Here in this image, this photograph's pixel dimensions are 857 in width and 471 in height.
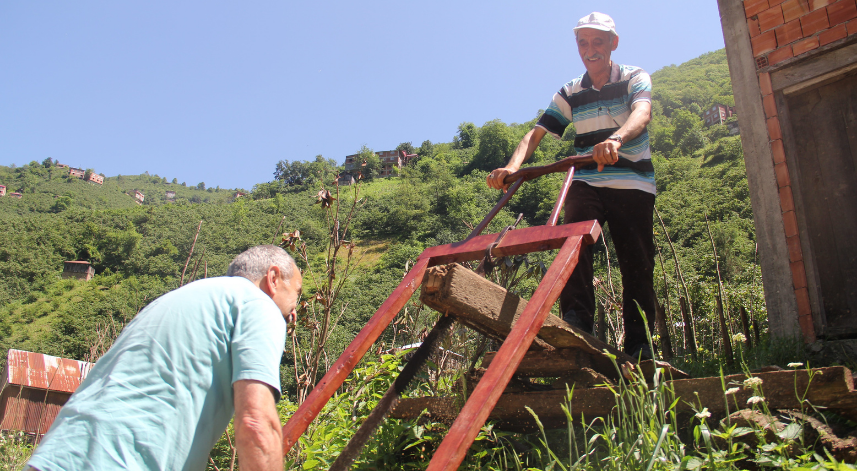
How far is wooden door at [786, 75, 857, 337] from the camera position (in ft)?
11.7

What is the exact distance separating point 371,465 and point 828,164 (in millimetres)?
3670

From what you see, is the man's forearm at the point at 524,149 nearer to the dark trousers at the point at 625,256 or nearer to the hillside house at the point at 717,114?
the dark trousers at the point at 625,256

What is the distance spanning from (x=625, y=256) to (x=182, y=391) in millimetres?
2314

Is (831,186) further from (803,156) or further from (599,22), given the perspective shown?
(599,22)

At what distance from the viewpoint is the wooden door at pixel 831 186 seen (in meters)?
3.57

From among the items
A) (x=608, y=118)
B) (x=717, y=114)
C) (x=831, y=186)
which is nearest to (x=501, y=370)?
(x=608, y=118)

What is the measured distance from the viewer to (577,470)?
66.4 inches

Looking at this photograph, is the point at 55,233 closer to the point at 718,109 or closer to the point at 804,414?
the point at 804,414

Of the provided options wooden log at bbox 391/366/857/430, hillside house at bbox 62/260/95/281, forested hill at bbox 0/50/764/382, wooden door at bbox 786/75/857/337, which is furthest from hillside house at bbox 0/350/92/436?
hillside house at bbox 62/260/95/281

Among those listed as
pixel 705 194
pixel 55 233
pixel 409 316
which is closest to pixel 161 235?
pixel 55 233

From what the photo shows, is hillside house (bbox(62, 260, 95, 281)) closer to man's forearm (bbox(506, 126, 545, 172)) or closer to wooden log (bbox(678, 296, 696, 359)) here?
wooden log (bbox(678, 296, 696, 359))

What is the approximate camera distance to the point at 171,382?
1.52 m

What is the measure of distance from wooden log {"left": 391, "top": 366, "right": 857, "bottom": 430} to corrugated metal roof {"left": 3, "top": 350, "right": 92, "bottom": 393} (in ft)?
39.3

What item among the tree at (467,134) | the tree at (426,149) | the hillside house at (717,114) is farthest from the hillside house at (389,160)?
the hillside house at (717,114)
